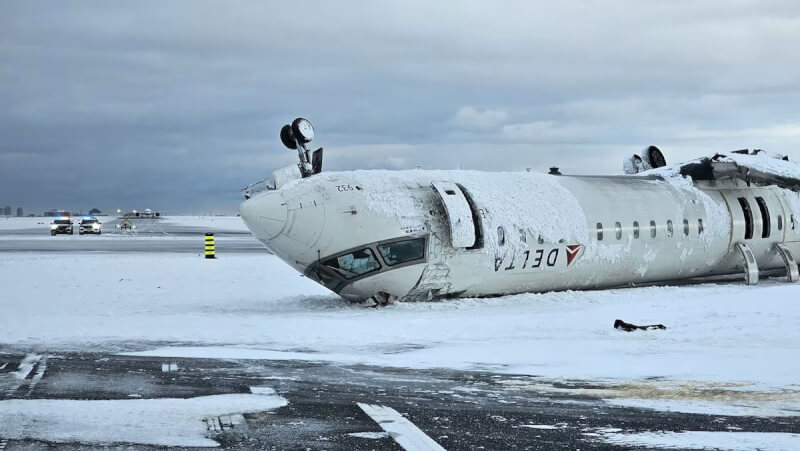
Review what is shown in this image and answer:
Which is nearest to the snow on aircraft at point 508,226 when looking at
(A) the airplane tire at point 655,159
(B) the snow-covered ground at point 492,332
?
(B) the snow-covered ground at point 492,332

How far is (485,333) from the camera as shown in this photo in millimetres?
15375

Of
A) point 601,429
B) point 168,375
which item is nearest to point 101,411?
point 168,375

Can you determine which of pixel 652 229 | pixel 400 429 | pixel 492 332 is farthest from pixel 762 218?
pixel 400 429

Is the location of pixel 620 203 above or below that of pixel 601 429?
above

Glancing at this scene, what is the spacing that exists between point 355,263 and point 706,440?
12.2 metres

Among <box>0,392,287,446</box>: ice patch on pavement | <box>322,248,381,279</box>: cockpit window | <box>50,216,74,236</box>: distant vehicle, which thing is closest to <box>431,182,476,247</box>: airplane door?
<box>322,248,381,279</box>: cockpit window

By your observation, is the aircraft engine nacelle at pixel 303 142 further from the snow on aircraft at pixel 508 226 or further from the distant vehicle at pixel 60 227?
the distant vehicle at pixel 60 227

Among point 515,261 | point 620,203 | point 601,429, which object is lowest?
point 601,429

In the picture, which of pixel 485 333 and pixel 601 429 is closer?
pixel 601 429

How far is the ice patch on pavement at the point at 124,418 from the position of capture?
7.36m

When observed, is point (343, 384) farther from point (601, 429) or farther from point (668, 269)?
point (668, 269)

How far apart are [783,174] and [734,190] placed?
210cm

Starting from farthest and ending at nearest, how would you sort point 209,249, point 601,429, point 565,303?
point 209,249
point 565,303
point 601,429

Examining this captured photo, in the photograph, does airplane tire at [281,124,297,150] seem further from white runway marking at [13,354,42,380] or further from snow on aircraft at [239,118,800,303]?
white runway marking at [13,354,42,380]
